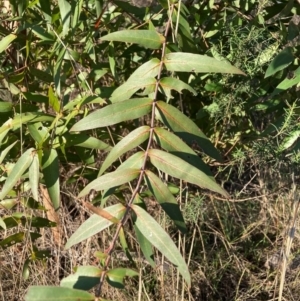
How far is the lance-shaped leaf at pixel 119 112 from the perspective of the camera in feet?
3.68

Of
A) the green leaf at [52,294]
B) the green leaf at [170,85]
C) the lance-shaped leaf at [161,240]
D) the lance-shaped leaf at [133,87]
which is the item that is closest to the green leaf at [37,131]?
the lance-shaped leaf at [133,87]

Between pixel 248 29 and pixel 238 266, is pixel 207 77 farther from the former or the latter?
pixel 238 266

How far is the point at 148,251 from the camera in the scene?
1.12m

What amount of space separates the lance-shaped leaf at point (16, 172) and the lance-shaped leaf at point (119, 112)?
10.2 inches

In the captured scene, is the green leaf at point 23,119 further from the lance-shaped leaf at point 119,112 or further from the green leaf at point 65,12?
the lance-shaped leaf at point 119,112

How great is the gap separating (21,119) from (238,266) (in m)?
1.16

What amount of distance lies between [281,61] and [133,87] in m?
0.43

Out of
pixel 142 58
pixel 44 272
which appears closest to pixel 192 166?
pixel 142 58

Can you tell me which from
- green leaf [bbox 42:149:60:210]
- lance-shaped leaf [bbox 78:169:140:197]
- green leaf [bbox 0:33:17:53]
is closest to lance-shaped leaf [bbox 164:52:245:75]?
lance-shaped leaf [bbox 78:169:140:197]

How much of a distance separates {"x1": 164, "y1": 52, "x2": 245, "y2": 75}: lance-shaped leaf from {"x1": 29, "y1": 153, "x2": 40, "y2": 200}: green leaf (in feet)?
1.19

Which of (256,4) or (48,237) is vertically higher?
(256,4)

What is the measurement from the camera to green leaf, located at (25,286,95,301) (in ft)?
2.76

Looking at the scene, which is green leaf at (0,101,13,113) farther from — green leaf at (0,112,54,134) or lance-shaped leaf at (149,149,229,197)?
lance-shaped leaf at (149,149,229,197)

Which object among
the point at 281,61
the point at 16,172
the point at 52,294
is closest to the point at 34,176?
the point at 16,172
